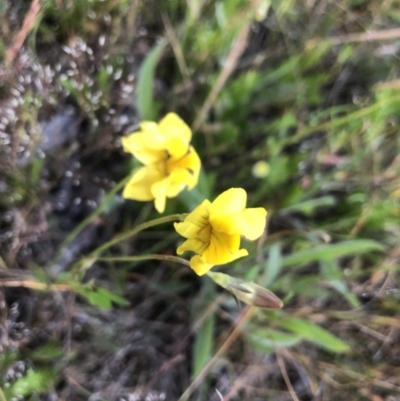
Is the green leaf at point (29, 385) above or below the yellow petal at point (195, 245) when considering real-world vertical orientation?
below

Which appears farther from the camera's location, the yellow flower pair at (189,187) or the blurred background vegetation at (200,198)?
the blurred background vegetation at (200,198)

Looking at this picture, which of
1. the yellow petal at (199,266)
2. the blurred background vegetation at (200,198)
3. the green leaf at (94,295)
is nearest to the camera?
the yellow petal at (199,266)

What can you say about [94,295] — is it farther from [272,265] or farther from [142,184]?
[272,265]

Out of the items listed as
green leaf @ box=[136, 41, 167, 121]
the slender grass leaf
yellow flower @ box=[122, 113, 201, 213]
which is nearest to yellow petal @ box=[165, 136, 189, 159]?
yellow flower @ box=[122, 113, 201, 213]

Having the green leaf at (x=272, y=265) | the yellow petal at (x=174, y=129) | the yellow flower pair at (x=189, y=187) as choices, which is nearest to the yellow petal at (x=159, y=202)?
the yellow flower pair at (x=189, y=187)

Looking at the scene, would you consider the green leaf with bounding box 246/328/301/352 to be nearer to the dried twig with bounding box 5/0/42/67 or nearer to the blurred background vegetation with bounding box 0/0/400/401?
the blurred background vegetation with bounding box 0/0/400/401

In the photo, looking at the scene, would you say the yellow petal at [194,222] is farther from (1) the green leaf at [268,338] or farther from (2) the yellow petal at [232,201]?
(1) the green leaf at [268,338]
